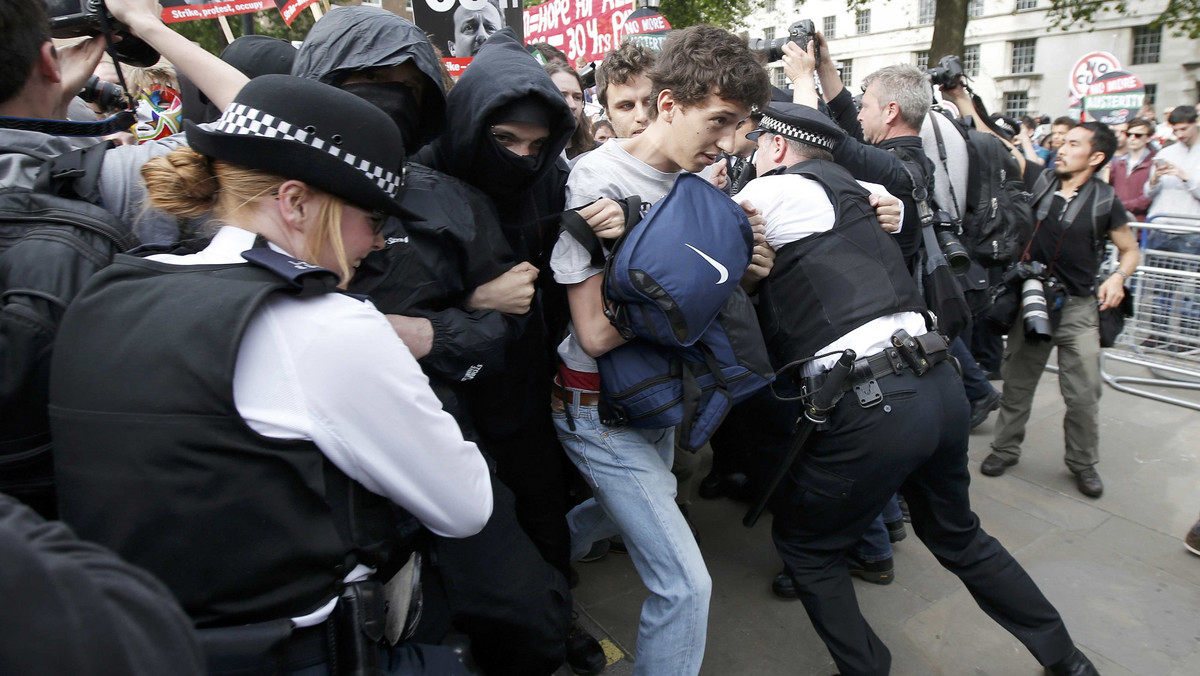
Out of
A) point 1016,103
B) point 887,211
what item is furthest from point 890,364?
point 1016,103

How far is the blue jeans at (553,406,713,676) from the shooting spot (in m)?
2.21

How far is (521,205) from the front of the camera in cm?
245

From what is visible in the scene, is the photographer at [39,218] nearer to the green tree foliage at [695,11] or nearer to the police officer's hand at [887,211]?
the police officer's hand at [887,211]

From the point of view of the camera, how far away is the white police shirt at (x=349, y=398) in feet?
3.68

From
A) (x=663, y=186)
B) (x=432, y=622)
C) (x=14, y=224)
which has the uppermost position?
(x=14, y=224)

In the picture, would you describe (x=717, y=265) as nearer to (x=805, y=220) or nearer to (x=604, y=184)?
(x=604, y=184)

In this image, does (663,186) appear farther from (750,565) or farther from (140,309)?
(750,565)

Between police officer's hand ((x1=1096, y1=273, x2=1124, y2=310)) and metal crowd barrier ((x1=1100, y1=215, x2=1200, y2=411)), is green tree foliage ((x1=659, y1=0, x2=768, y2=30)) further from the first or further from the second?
police officer's hand ((x1=1096, y1=273, x2=1124, y2=310))

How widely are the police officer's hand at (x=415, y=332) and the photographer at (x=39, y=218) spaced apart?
1.83ft

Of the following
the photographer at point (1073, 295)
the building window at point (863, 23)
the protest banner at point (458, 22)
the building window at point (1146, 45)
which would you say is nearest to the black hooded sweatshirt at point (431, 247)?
the protest banner at point (458, 22)

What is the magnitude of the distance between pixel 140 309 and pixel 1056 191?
202 inches

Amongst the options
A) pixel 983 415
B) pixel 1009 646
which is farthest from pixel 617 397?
pixel 983 415

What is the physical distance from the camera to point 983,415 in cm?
510

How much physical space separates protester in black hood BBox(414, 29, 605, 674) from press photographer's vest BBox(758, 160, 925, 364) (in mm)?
780
